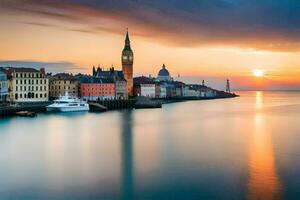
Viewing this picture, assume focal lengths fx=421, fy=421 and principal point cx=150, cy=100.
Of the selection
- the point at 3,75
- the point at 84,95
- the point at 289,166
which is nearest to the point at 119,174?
the point at 289,166

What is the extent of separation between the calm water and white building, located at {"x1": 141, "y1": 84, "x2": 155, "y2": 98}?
62335 mm

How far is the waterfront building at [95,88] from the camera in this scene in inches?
2643

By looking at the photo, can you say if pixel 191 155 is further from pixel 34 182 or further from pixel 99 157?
pixel 34 182

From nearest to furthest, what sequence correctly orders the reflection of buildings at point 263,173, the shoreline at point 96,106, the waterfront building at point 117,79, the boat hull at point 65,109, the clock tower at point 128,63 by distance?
the reflection of buildings at point 263,173
the shoreline at point 96,106
the boat hull at point 65,109
the waterfront building at point 117,79
the clock tower at point 128,63

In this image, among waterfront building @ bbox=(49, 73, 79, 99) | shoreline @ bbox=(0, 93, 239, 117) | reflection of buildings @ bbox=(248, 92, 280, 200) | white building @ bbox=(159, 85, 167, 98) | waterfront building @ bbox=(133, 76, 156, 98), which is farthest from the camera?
white building @ bbox=(159, 85, 167, 98)

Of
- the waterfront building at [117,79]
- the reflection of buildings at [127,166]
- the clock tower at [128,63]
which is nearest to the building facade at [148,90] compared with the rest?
the clock tower at [128,63]

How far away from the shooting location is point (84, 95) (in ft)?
220

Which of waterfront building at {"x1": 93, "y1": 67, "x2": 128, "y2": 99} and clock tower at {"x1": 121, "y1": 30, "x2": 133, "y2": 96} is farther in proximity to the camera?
clock tower at {"x1": 121, "y1": 30, "x2": 133, "y2": 96}

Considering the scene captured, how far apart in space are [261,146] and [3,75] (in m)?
38.4

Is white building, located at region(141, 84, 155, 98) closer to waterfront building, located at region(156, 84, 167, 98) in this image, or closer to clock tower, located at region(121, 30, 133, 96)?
waterfront building, located at region(156, 84, 167, 98)

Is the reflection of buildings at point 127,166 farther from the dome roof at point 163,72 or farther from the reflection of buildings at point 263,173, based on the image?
the dome roof at point 163,72

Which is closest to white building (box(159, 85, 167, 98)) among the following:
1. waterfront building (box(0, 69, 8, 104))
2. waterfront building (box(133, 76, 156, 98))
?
waterfront building (box(133, 76, 156, 98))

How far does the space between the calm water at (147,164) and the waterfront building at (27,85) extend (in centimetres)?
2493

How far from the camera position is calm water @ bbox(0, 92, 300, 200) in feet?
44.8
